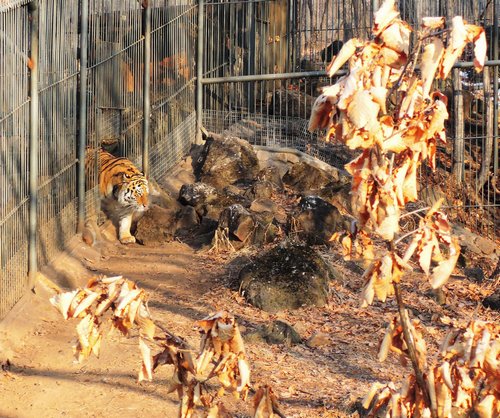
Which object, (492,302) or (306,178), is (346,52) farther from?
(306,178)

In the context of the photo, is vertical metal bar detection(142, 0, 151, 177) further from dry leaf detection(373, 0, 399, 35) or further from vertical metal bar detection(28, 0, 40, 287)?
dry leaf detection(373, 0, 399, 35)

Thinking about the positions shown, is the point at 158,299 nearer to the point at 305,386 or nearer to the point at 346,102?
the point at 305,386

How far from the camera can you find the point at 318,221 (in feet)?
33.2

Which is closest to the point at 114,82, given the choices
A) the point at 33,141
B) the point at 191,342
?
the point at 33,141

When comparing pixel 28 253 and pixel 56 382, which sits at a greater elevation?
pixel 28 253

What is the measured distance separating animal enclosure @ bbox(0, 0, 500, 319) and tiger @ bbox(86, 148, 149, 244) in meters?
0.26

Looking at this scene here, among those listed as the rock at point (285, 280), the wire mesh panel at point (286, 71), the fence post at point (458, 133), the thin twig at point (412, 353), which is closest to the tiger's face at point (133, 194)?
the rock at point (285, 280)

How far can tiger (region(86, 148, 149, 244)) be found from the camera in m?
10.4

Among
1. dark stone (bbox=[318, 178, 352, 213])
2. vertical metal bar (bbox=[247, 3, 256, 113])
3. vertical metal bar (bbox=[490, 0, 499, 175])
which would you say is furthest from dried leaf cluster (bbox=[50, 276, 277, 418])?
vertical metal bar (bbox=[490, 0, 499, 175])

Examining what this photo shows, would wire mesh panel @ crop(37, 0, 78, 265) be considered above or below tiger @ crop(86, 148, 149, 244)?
above

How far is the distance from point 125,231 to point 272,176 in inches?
94.3

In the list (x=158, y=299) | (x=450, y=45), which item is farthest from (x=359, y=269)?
(x=450, y=45)

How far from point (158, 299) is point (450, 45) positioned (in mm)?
6251

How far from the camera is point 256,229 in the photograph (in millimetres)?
10016
